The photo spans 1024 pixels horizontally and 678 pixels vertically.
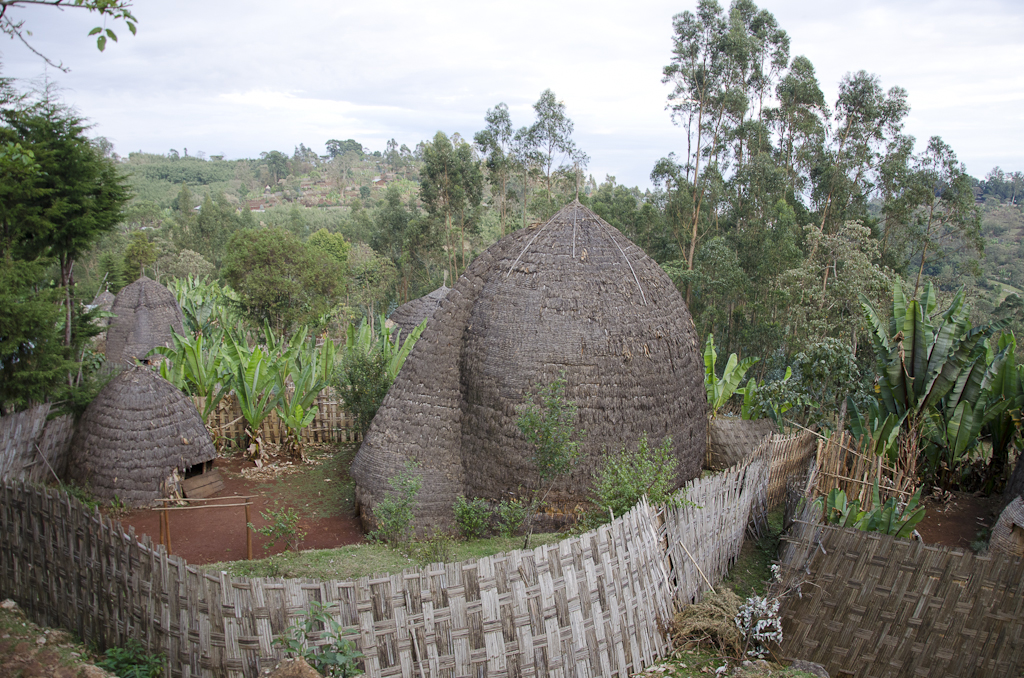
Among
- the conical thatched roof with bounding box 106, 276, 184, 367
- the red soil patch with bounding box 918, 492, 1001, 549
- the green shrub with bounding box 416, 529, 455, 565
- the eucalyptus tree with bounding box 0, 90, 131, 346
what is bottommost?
the red soil patch with bounding box 918, 492, 1001, 549

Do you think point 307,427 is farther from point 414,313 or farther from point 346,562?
point 414,313

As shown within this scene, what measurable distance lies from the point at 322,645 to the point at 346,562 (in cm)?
241

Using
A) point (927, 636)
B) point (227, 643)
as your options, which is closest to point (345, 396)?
point (227, 643)

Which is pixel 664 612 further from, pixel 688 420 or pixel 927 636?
pixel 688 420

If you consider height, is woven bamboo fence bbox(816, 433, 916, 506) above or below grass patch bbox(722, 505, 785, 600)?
above

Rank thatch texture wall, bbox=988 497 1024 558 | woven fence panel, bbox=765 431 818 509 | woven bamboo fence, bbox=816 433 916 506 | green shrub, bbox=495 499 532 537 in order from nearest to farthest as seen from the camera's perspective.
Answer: thatch texture wall, bbox=988 497 1024 558, woven bamboo fence, bbox=816 433 916 506, green shrub, bbox=495 499 532 537, woven fence panel, bbox=765 431 818 509

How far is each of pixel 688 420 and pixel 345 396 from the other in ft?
18.8

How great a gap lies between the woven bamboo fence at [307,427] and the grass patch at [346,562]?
15.1 ft

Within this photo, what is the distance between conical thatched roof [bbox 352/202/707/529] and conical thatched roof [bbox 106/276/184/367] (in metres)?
12.8

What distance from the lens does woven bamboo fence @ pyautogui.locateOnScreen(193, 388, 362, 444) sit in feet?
37.4

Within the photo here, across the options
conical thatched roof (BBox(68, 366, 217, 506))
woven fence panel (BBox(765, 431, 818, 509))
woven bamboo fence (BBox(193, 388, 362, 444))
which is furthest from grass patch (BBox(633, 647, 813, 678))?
woven bamboo fence (BBox(193, 388, 362, 444))

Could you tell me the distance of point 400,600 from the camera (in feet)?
14.5

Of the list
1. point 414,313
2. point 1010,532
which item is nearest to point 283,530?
point 1010,532

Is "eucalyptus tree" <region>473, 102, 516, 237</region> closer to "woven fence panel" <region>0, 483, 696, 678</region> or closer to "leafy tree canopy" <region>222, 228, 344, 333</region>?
"leafy tree canopy" <region>222, 228, 344, 333</region>
